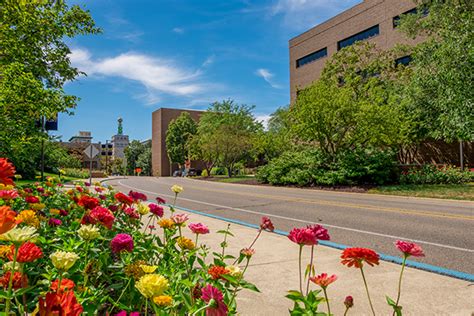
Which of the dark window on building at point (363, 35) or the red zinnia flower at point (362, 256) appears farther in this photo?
the dark window on building at point (363, 35)

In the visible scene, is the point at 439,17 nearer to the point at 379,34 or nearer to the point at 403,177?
the point at 403,177

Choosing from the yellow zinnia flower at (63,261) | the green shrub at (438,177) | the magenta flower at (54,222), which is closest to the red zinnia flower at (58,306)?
the yellow zinnia flower at (63,261)

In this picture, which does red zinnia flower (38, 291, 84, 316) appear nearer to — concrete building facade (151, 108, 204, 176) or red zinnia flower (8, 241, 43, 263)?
red zinnia flower (8, 241, 43, 263)

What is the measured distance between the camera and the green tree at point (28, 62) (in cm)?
636

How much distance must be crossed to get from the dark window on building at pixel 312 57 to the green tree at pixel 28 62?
34.5 metres

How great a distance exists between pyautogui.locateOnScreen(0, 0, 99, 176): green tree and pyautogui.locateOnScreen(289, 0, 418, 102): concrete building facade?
20633mm

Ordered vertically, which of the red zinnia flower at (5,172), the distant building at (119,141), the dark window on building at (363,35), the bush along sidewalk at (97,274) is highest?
the dark window on building at (363,35)

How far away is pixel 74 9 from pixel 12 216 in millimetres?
10000

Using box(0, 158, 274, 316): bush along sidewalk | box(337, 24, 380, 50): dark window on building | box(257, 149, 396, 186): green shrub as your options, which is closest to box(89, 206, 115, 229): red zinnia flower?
box(0, 158, 274, 316): bush along sidewalk

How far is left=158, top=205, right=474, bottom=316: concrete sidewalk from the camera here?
2.72 m

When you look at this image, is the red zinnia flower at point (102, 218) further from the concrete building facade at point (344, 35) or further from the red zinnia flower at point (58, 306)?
the concrete building facade at point (344, 35)

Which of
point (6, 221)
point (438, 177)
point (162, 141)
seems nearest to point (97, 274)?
point (6, 221)

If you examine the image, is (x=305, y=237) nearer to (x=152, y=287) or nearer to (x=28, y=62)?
(x=152, y=287)

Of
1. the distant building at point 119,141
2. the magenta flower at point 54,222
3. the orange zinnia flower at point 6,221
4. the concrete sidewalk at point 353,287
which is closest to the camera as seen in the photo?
the orange zinnia flower at point 6,221
